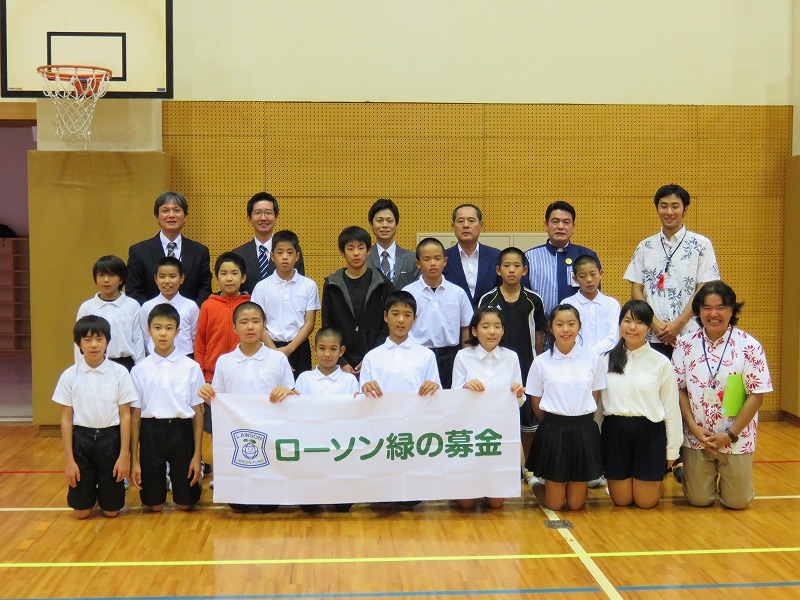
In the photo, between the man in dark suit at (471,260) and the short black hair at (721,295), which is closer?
the short black hair at (721,295)

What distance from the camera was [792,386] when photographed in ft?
27.0

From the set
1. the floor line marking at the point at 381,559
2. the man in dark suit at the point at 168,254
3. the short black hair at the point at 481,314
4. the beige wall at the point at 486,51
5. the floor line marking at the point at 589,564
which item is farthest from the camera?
the beige wall at the point at 486,51

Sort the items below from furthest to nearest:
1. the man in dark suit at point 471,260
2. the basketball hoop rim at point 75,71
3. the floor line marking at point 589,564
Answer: the basketball hoop rim at point 75,71, the man in dark suit at point 471,260, the floor line marking at point 589,564

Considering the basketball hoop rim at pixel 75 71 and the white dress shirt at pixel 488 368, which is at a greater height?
the basketball hoop rim at pixel 75 71

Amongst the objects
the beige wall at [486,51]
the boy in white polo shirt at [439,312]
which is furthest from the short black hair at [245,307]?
the beige wall at [486,51]

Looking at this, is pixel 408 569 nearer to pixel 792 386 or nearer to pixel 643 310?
pixel 643 310

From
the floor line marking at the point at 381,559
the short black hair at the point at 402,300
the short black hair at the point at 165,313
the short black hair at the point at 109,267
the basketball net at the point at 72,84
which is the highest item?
the basketball net at the point at 72,84

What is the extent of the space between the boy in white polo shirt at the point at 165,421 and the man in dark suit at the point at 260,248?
0.98 meters

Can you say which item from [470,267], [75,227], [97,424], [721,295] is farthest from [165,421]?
[721,295]

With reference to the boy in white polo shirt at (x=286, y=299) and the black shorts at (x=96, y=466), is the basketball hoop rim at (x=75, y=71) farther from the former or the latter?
the black shorts at (x=96, y=466)

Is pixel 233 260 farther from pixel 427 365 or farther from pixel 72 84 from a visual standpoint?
pixel 72 84

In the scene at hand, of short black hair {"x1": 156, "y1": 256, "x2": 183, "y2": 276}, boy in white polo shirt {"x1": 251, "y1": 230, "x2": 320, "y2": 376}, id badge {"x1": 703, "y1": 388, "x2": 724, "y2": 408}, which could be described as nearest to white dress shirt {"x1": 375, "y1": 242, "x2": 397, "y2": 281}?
boy in white polo shirt {"x1": 251, "y1": 230, "x2": 320, "y2": 376}

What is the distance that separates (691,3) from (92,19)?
575 centimetres

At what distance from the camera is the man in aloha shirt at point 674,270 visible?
621cm
